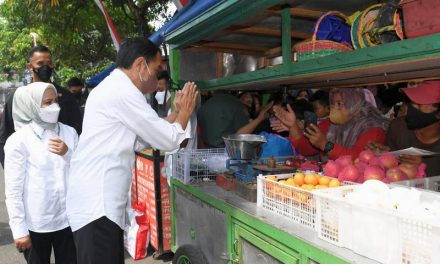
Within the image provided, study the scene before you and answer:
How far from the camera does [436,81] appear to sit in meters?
2.37

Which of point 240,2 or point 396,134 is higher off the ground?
point 240,2

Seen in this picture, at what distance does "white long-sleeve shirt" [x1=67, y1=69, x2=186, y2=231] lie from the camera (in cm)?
220

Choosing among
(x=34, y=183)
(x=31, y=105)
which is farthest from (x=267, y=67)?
(x=34, y=183)

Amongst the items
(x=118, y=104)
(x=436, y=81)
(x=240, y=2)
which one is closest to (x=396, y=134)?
(x=436, y=81)

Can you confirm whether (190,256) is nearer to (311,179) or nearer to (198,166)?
(198,166)

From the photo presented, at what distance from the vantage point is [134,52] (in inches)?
92.3

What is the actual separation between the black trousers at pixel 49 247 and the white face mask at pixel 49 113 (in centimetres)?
81

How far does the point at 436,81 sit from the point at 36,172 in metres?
2.77

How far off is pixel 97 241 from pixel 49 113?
1.05 metres

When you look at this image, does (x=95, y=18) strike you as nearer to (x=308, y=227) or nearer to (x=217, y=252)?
(x=217, y=252)

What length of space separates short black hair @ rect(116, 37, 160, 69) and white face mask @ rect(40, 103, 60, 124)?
0.70 m

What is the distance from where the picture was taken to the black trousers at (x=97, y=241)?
2219 millimetres

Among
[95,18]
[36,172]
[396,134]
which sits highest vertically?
[95,18]

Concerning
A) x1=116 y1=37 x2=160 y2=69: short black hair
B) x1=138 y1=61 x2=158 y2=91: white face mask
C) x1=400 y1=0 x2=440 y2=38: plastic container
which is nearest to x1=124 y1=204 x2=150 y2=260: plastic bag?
x1=138 y1=61 x2=158 y2=91: white face mask
